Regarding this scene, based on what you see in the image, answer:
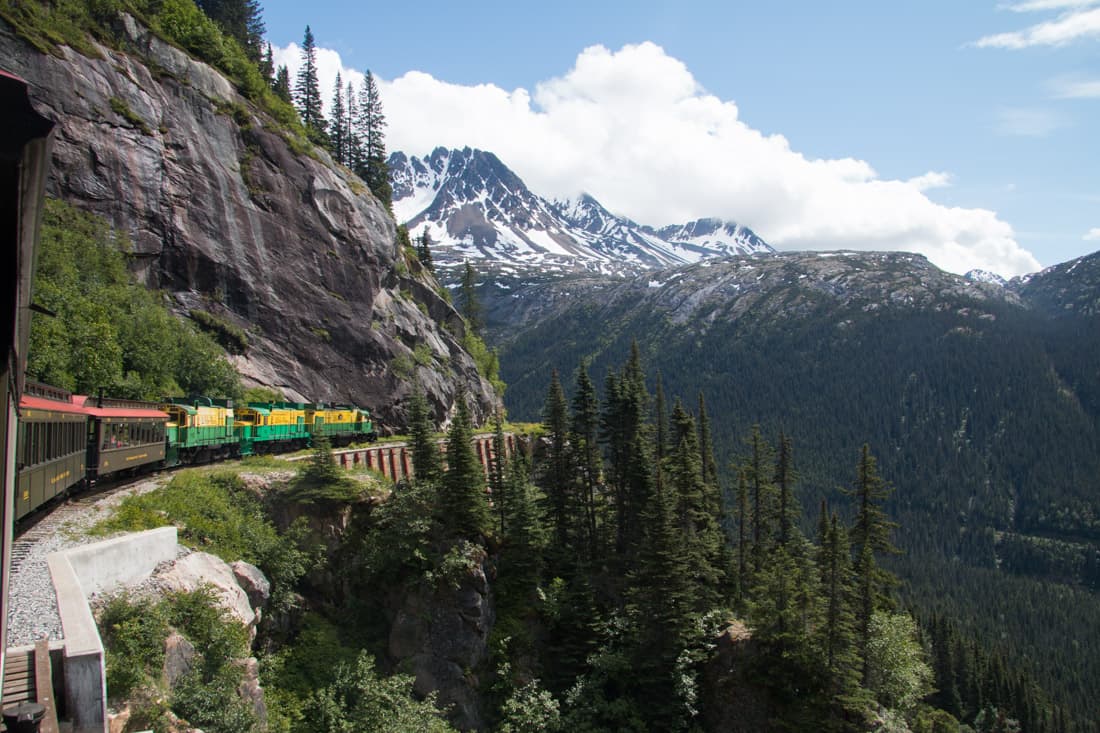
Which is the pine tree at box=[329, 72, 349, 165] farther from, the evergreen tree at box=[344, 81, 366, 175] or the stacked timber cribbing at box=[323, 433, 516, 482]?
the stacked timber cribbing at box=[323, 433, 516, 482]

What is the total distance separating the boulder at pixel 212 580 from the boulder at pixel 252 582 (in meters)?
0.92

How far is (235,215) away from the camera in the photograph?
55.8 metres

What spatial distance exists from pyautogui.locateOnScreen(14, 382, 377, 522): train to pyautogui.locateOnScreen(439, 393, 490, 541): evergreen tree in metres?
7.76

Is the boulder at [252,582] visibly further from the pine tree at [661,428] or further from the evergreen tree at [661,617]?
the pine tree at [661,428]

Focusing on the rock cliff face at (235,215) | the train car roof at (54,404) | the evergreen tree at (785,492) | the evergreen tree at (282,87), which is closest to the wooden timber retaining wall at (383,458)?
the rock cliff face at (235,215)

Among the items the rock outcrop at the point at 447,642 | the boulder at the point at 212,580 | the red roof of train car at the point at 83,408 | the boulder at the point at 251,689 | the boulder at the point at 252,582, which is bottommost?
the rock outcrop at the point at 447,642

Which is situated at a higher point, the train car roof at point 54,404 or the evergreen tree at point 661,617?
the train car roof at point 54,404

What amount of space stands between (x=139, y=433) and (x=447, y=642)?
60.5ft

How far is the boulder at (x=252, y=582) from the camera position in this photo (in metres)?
27.1

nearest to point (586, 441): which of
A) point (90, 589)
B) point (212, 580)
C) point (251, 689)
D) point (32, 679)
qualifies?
point (212, 580)

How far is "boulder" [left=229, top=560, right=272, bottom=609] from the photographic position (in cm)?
2711

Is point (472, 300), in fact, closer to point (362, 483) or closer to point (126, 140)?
point (126, 140)

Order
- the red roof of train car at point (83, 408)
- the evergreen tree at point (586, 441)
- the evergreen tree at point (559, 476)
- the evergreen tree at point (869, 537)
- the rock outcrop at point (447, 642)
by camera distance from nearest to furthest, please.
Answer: the red roof of train car at point (83, 408), the rock outcrop at point (447, 642), the evergreen tree at point (869, 537), the evergreen tree at point (559, 476), the evergreen tree at point (586, 441)

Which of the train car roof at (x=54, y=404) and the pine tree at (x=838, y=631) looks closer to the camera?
the train car roof at (x=54, y=404)
